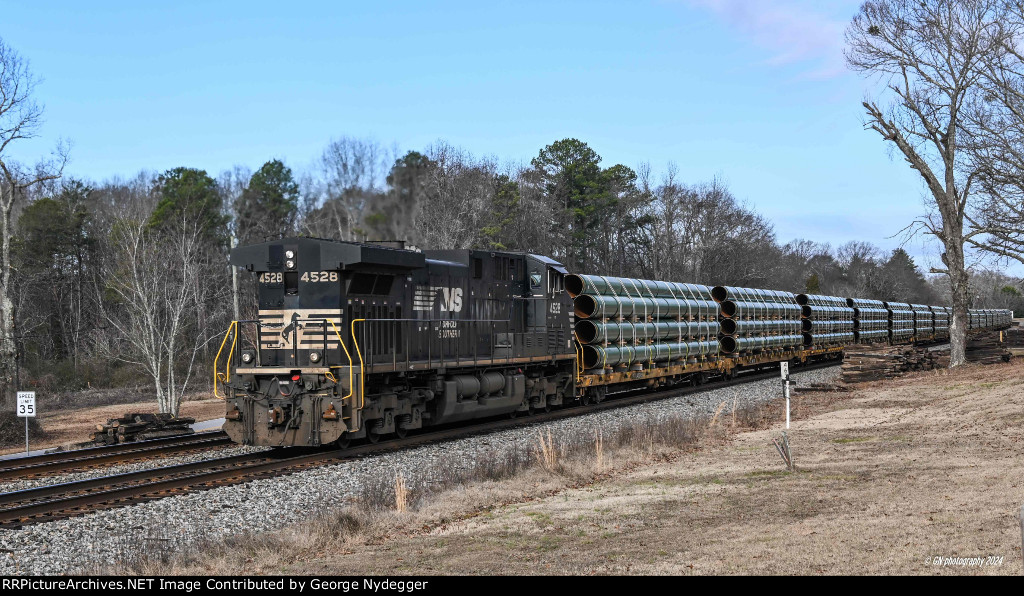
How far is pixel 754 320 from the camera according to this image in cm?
3184

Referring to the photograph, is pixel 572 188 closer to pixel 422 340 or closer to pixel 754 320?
pixel 754 320

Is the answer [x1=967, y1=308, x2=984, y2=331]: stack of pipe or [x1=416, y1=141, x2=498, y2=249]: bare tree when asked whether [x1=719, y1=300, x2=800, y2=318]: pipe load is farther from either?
[x1=967, y1=308, x2=984, y2=331]: stack of pipe

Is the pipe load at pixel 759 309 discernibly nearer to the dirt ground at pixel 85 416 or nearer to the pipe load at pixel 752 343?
the pipe load at pixel 752 343

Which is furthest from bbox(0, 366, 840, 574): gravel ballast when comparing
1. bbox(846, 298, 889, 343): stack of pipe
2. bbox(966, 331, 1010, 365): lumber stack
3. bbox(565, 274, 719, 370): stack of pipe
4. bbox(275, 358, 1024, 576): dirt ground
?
bbox(846, 298, 889, 343): stack of pipe

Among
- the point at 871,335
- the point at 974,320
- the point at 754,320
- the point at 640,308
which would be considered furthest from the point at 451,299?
the point at 974,320

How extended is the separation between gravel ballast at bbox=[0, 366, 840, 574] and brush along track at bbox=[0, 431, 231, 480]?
739 millimetres

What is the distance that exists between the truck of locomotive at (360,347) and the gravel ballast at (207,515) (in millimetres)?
981

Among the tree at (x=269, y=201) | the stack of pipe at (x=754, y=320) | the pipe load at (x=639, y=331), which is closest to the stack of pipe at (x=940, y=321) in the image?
the stack of pipe at (x=754, y=320)

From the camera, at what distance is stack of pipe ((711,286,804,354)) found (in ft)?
99.9

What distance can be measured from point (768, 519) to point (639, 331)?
16.1 metres

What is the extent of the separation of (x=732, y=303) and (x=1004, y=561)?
80.3 ft

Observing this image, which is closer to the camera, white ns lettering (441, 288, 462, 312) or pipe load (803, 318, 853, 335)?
white ns lettering (441, 288, 462, 312)

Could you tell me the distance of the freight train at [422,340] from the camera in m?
14.4
